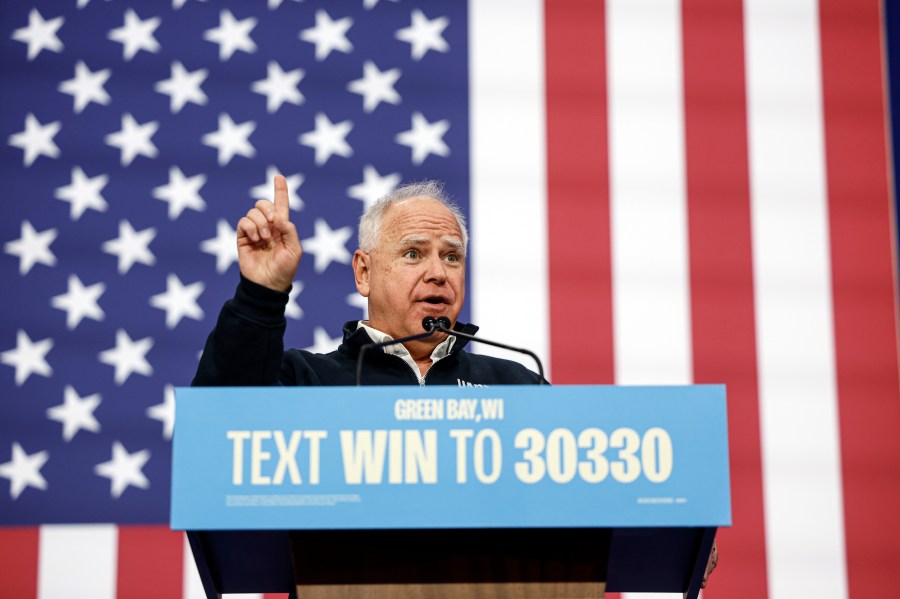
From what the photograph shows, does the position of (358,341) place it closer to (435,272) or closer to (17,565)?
(435,272)

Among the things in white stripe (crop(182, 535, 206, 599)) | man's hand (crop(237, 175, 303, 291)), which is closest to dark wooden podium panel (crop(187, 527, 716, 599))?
man's hand (crop(237, 175, 303, 291))

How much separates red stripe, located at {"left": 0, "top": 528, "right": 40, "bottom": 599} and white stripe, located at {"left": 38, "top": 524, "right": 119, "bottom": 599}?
2cm

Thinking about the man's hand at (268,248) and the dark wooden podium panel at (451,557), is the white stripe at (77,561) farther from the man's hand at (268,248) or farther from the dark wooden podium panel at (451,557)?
the dark wooden podium panel at (451,557)

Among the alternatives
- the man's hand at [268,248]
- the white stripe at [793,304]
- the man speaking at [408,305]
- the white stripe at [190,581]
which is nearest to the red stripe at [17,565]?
the white stripe at [190,581]

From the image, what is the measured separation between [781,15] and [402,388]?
2.84 meters

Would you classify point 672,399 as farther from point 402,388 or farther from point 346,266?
point 346,266

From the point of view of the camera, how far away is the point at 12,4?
3314mm

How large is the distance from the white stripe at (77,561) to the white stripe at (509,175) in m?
1.29

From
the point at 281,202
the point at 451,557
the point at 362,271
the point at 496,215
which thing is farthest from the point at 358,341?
the point at 496,215

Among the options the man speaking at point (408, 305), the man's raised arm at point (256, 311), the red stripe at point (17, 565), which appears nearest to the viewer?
the man's raised arm at point (256, 311)

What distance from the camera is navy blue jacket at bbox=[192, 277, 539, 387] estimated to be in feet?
5.40

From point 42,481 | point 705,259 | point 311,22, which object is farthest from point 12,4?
point 705,259

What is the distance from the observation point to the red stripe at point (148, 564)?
3.02 meters

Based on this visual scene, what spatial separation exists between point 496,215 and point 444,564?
6.93ft
